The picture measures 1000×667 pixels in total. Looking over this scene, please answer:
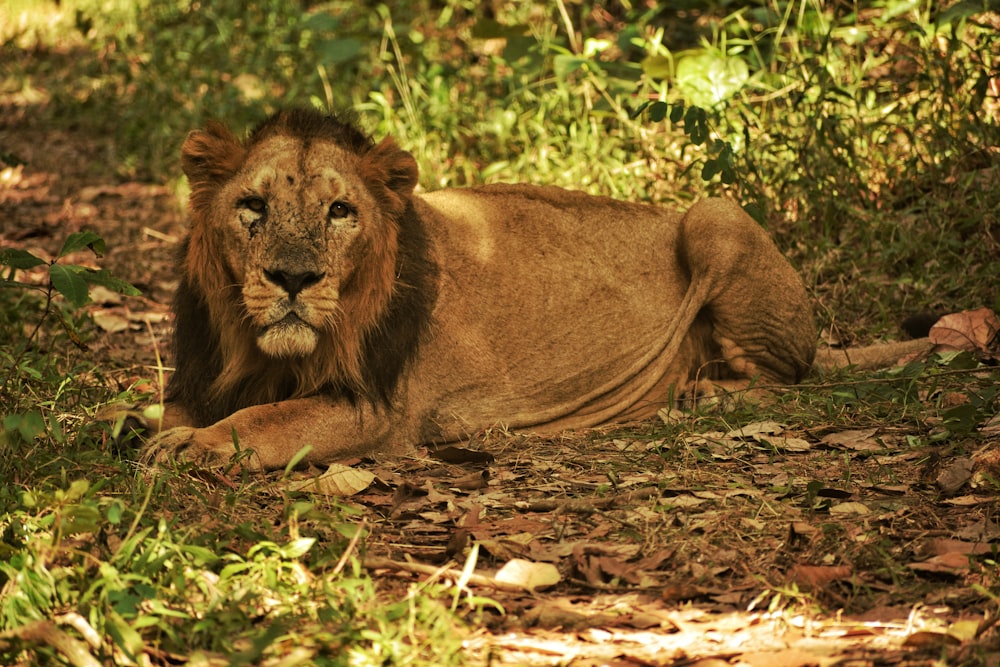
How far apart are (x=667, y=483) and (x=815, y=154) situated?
3.85m

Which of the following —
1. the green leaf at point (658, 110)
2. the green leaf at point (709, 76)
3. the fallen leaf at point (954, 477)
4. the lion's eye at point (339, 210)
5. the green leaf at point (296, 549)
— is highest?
the green leaf at point (709, 76)

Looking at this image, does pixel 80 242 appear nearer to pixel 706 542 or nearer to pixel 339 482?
pixel 339 482

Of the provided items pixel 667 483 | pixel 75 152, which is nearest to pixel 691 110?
pixel 667 483

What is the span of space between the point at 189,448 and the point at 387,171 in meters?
1.51

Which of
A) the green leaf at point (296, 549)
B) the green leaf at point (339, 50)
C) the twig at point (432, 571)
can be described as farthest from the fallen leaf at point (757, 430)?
the green leaf at point (339, 50)

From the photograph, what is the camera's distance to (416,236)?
5.47 metres

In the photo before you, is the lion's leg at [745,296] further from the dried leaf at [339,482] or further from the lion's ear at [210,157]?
the lion's ear at [210,157]

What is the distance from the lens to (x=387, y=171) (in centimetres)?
526

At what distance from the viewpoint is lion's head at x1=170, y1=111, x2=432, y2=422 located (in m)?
4.84

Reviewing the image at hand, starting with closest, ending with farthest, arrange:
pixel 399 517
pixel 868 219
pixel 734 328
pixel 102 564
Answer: pixel 102 564, pixel 399 517, pixel 734 328, pixel 868 219

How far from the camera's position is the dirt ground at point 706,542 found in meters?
3.25

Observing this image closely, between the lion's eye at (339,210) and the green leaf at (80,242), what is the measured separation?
947 mm

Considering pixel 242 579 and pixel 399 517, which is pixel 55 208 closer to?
pixel 399 517

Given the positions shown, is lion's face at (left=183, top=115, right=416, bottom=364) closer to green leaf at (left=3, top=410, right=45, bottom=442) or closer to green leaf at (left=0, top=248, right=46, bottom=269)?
green leaf at (left=0, top=248, right=46, bottom=269)
